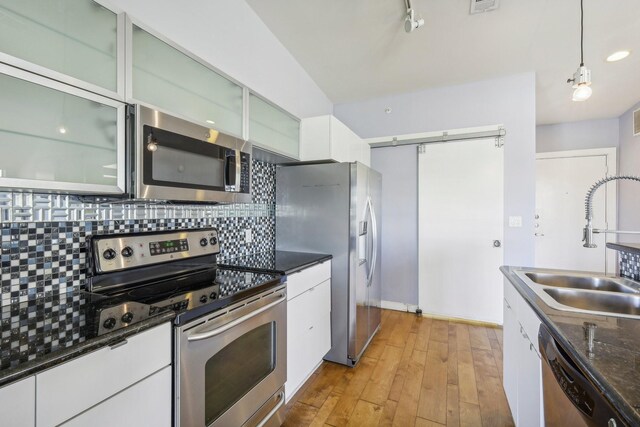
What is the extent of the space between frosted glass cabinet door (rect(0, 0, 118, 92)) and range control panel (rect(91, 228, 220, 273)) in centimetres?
66

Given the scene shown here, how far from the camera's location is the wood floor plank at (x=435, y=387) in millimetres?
1754

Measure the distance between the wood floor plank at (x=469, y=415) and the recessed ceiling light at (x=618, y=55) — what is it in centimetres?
319

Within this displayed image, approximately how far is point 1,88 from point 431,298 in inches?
141

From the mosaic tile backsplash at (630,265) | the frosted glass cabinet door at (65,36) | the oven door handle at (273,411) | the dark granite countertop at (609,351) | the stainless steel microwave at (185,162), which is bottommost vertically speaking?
the oven door handle at (273,411)

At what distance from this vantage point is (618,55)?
8.49 ft

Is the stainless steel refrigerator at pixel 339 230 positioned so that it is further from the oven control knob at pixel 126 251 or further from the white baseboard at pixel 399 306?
the oven control knob at pixel 126 251

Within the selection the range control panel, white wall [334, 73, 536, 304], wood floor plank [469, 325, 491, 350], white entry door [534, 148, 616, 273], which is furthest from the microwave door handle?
white entry door [534, 148, 616, 273]

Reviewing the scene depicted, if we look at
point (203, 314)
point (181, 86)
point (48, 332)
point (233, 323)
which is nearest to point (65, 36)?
point (181, 86)

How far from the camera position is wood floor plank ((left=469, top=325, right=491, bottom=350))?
2617 mm

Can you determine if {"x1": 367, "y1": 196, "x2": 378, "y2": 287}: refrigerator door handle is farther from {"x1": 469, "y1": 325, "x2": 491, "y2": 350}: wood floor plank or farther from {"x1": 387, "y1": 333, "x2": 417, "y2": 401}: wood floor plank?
{"x1": 469, "y1": 325, "x2": 491, "y2": 350}: wood floor plank

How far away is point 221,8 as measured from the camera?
6.10ft

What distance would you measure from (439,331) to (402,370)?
92 cm

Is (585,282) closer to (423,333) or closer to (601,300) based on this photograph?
(601,300)

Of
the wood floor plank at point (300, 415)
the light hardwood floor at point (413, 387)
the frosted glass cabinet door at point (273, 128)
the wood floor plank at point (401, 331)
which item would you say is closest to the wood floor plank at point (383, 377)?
the light hardwood floor at point (413, 387)
